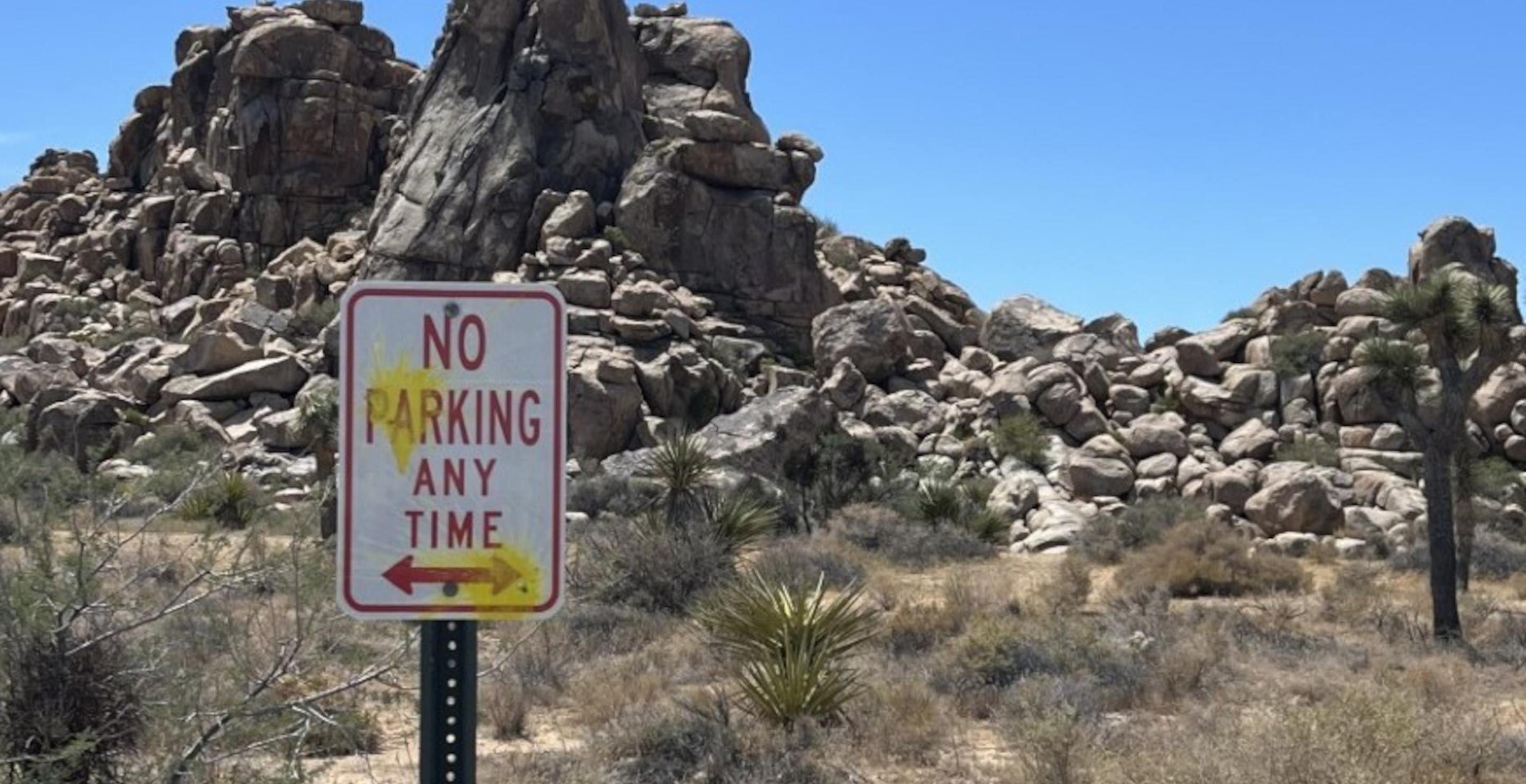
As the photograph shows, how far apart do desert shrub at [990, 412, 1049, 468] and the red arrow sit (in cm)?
2963

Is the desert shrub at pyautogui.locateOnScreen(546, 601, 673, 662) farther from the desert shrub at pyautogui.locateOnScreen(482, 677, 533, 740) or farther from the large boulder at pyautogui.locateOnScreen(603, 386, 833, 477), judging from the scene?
the large boulder at pyautogui.locateOnScreen(603, 386, 833, 477)

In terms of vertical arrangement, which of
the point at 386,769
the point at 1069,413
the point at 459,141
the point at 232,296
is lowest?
the point at 386,769

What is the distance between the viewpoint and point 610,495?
1040 inches

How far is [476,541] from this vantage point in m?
Result: 2.56

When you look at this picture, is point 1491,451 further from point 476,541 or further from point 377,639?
point 476,541

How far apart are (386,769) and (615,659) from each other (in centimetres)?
411

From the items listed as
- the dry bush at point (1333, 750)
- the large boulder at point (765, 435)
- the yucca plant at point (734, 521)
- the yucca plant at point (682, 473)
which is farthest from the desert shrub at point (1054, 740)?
the large boulder at point (765, 435)

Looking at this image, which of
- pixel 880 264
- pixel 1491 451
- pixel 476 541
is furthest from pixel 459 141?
pixel 476 541

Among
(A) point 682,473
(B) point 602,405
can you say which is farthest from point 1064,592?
(B) point 602,405

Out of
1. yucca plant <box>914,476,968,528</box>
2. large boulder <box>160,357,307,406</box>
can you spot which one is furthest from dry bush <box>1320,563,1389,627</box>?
large boulder <box>160,357,307,406</box>

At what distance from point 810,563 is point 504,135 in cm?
2520

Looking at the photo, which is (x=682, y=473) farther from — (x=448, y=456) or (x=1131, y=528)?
(x=448, y=456)

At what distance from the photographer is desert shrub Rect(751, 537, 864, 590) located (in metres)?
17.0

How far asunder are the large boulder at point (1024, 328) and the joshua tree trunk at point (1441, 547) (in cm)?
2049
